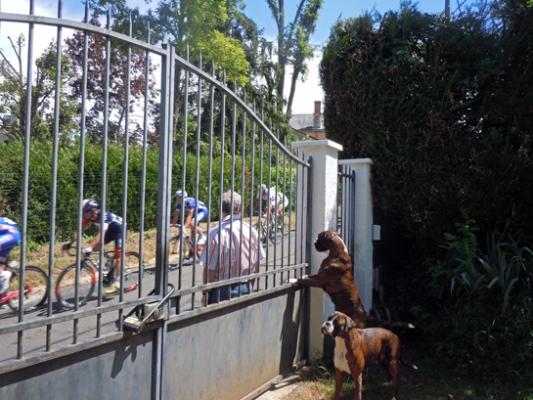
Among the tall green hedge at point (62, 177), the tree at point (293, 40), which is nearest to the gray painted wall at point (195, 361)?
the tall green hedge at point (62, 177)

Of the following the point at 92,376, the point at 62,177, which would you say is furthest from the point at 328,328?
the point at 62,177

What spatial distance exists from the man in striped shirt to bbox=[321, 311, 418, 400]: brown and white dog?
0.76 metres

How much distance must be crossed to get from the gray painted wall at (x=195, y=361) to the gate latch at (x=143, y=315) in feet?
0.32

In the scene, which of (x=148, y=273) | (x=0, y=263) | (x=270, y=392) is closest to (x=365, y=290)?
(x=270, y=392)

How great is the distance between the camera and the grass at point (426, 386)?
14.0ft

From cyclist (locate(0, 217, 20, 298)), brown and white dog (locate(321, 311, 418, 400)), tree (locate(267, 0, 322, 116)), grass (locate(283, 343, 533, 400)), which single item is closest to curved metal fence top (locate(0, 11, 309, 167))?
brown and white dog (locate(321, 311, 418, 400))

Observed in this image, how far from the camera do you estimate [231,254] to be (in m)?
3.74

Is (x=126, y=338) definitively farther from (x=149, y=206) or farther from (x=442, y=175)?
(x=149, y=206)

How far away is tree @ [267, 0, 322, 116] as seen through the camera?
99.7 feet

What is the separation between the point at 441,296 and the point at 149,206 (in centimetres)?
574

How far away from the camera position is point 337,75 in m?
5.96

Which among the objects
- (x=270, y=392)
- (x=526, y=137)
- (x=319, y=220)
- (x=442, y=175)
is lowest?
(x=270, y=392)

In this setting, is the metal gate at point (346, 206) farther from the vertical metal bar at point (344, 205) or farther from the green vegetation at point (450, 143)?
the green vegetation at point (450, 143)

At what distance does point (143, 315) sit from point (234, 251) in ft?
4.25
